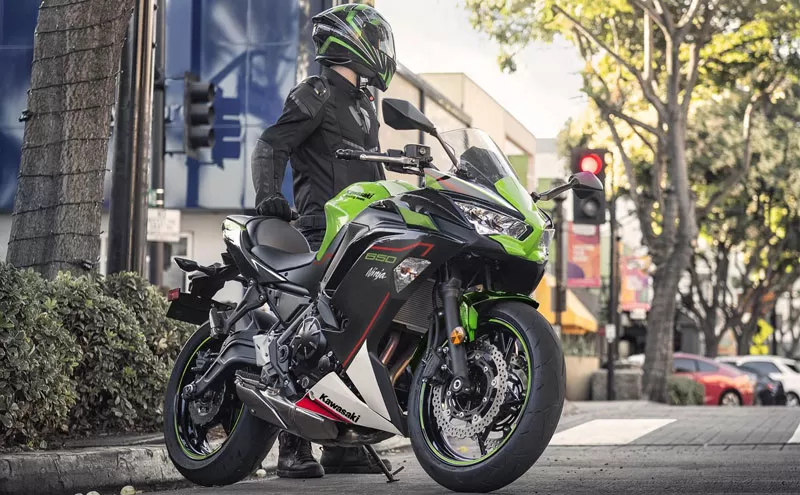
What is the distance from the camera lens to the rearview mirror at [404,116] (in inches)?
203

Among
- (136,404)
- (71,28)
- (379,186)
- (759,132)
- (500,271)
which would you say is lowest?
(136,404)

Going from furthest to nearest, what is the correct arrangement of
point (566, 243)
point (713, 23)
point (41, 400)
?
point (566, 243), point (713, 23), point (41, 400)

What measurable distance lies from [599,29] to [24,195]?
19.2 metres

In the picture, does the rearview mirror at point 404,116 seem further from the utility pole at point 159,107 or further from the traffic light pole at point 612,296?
the traffic light pole at point 612,296

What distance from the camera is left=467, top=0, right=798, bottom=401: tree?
2419cm

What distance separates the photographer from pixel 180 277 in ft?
84.0

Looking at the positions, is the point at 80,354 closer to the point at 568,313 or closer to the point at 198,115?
the point at 198,115

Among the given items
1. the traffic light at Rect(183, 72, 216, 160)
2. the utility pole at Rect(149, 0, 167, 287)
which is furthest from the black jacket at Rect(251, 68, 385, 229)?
the traffic light at Rect(183, 72, 216, 160)

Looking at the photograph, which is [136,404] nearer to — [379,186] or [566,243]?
[379,186]

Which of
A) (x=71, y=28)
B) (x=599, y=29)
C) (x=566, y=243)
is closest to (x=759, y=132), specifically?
(x=566, y=243)

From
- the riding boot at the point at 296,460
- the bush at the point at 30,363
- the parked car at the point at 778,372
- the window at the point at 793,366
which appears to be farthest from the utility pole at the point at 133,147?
the window at the point at 793,366

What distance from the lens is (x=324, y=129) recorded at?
665 cm

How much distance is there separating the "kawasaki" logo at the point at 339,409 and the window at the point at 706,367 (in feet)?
89.0

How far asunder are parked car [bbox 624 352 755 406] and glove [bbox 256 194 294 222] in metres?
25.7
